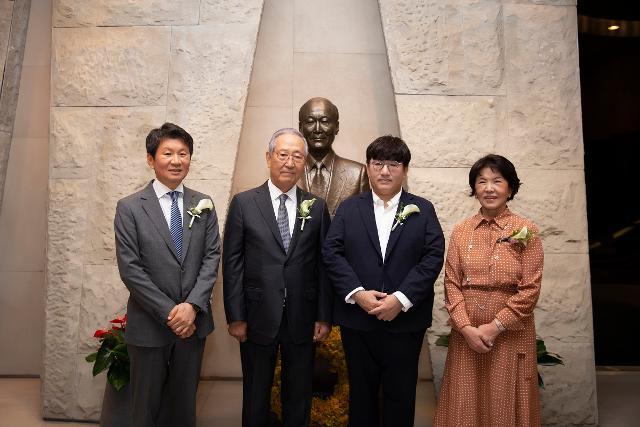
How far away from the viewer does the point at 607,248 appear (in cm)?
443

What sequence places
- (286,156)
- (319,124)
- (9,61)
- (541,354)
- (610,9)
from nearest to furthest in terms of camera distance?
(286,156) < (541,354) < (319,124) < (9,61) < (610,9)

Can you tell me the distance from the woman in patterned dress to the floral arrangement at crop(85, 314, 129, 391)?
5.67 ft

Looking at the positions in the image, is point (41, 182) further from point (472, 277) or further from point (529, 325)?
point (529, 325)

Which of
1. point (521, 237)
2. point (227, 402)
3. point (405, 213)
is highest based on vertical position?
point (405, 213)

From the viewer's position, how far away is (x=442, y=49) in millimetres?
3525

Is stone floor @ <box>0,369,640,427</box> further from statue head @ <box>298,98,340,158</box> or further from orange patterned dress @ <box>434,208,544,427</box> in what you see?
statue head @ <box>298,98,340,158</box>

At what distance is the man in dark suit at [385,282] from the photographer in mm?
2244

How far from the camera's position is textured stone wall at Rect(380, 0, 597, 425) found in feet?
11.2

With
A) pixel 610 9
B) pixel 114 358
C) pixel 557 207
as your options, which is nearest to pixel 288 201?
pixel 114 358

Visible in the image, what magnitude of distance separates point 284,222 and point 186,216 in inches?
17.6

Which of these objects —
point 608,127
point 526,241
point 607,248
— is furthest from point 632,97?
point 526,241

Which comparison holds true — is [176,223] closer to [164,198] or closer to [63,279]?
[164,198]

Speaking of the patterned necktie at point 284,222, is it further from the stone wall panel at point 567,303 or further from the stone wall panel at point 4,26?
the stone wall panel at point 4,26

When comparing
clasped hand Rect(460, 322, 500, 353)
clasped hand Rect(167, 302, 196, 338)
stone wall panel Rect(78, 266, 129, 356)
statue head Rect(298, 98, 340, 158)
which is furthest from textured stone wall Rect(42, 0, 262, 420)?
clasped hand Rect(460, 322, 500, 353)
